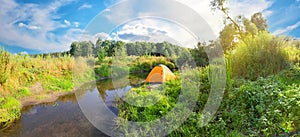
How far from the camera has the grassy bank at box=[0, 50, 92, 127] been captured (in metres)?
5.89

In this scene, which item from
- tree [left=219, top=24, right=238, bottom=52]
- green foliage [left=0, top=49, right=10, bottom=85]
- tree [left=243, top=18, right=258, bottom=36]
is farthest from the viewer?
tree [left=219, top=24, right=238, bottom=52]

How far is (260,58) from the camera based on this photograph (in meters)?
6.56

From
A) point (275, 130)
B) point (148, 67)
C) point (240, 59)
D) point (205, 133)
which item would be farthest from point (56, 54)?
point (275, 130)

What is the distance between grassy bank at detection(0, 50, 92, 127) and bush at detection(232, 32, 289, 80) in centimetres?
758

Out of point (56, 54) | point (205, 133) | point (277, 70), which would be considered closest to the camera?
point (205, 133)

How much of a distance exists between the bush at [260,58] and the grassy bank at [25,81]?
24.9 feet

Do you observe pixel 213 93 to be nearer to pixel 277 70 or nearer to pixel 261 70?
pixel 261 70

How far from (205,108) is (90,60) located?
12778 mm

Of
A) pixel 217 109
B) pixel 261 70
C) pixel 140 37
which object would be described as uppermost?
pixel 140 37

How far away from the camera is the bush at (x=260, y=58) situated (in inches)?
250

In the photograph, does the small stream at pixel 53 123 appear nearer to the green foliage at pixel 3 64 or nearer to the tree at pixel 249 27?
the green foliage at pixel 3 64

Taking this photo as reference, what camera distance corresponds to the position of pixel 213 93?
4.43 meters

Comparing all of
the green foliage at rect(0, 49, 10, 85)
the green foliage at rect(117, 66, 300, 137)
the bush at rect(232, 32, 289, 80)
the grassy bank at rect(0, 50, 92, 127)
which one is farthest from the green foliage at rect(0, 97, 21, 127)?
the bush at rect(232, 32, 289, 80)

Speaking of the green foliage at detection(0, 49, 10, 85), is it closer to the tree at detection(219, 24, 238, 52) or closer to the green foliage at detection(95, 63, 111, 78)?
the green foliage at detection(95, 63, 111, 78)
